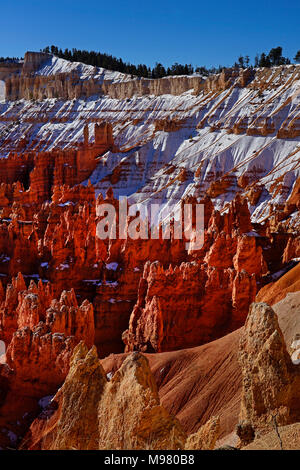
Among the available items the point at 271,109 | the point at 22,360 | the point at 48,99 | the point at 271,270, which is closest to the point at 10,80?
the point at 48,99

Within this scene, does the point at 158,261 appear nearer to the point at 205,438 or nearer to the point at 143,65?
the point at 205,438

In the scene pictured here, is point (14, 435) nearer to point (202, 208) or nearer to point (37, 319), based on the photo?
point (37, 319)

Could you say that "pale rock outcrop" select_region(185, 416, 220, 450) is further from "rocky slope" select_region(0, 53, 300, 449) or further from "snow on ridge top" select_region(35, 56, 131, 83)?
"snow on ridge top" select_region(35, 56, 131, 83)

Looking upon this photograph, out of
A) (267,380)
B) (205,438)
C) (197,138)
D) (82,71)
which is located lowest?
(205,438)

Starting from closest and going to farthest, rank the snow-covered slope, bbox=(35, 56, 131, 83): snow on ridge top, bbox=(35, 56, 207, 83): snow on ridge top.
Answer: the snow-covered slope
bbox=(35, 56, 207, 83): snow on ridge top
bbox=(35, 56, 131, 83): snow on ridge top

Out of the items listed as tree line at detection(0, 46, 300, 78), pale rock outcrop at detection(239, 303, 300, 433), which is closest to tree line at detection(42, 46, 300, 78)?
tree line at detection(0, 46, 300, 78)

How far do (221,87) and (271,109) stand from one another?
16.2 m

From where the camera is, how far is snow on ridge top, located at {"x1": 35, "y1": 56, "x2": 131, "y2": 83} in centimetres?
12100

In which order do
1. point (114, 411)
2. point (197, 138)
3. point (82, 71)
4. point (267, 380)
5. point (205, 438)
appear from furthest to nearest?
1. point (82, 71)
2. point (197, 138)
3. point (267, 380)
4. point (114, 411)
5. point (205, 438)

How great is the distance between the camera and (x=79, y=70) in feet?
428

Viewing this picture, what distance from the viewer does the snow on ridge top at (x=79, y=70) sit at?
397 ft

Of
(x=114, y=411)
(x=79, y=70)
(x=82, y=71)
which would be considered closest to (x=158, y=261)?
(x=114, y=411)

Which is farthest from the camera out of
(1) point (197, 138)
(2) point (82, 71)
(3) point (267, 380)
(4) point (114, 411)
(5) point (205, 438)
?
(2) point (82, 71)

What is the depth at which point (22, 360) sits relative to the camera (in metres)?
24.2
